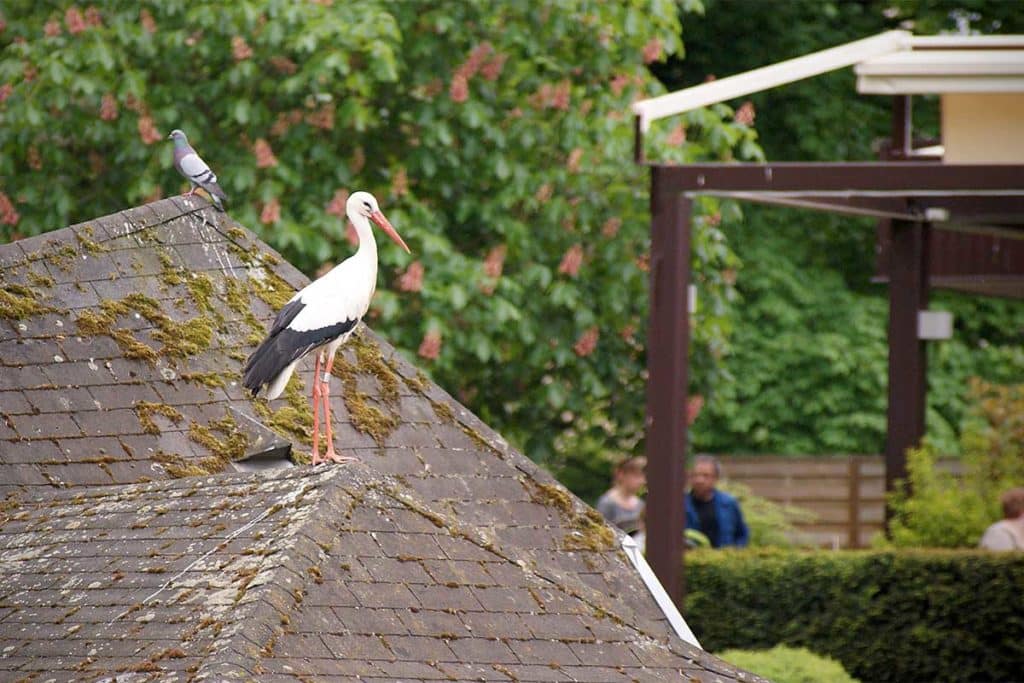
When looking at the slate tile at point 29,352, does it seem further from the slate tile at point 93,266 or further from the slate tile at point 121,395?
the slate tile at point 93,266

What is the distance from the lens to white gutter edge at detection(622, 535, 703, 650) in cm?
858

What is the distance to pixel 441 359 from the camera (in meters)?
14.2

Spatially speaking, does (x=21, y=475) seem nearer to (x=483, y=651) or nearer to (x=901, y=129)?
(x=483, y=651)

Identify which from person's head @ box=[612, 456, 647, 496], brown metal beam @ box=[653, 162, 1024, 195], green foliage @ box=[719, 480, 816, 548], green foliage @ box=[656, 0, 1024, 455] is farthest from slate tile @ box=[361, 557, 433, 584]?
green foliage @ box=[656, 0, 1024, 455]

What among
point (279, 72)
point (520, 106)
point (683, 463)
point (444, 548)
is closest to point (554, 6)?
point (520, 106)

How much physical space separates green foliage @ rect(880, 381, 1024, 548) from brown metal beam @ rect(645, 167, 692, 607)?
2.88 meters

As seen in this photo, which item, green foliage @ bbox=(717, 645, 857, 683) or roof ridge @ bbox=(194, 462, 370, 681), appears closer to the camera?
roof ridge @ bbox=(194, 462, 370, 681)

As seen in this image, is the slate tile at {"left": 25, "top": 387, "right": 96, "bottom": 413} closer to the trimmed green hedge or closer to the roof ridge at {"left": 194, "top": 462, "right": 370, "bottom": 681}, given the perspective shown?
the roof ridge at {"left": 194, "top": 462, "right": 370, "bottom": 681}

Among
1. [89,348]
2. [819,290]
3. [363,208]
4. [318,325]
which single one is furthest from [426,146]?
[819,290]

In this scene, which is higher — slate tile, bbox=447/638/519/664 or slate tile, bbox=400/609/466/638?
slate tile, bbox=400/609/466/638

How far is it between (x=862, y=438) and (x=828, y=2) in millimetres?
5503

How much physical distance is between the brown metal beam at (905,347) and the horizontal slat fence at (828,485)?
6596 mm

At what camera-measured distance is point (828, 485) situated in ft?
74.7

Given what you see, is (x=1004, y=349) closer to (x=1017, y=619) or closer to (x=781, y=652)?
(x=1017, y=619)
